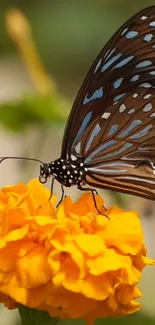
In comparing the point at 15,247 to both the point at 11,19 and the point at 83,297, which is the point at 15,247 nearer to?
the point at 83,297

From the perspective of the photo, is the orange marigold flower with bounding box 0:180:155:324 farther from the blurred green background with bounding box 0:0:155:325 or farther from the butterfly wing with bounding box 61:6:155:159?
the blurred green background with bounding box 0:0:155:325

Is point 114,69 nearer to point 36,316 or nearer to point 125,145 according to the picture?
point 125,145

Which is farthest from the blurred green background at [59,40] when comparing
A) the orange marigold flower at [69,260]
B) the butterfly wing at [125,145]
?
the orange marigold flower at [69,260]

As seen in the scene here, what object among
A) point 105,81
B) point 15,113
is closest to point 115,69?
point 105,81

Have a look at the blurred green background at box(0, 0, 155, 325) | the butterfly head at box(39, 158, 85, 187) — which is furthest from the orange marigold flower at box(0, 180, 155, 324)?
the blurred green background at box(0, 0, 155, 325)

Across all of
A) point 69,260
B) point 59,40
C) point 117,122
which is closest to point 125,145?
point 117,122

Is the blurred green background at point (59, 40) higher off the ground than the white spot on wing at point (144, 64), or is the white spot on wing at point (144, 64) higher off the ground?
the blurred green background at point (59, 40)

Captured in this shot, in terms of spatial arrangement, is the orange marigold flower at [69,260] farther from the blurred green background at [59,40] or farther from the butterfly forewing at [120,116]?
the blurred green background at [59,40]
